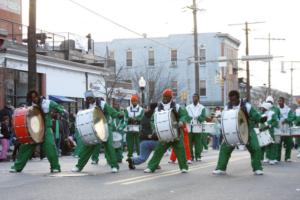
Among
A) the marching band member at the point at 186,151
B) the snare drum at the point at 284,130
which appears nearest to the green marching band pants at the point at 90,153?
the marching band member at the point at 186,151

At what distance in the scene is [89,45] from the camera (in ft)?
148

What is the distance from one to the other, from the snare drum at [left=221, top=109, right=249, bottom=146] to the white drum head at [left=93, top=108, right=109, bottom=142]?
291cm

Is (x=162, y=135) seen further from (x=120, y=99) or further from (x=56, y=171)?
(x=120, y=99)

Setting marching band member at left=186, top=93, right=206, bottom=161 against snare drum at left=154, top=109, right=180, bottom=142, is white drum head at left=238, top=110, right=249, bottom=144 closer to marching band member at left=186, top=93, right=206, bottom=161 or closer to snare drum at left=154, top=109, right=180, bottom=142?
snare drum at left=154, top=109, right=180, bottom=142

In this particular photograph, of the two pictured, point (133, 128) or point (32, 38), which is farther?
point (32, 38)

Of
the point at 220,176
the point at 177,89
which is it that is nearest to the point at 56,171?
the point at 220,176

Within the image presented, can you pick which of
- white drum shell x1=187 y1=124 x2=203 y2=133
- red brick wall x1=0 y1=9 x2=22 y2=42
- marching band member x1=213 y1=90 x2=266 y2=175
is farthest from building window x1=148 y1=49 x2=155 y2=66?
marching band member x1=213 y1=90 x2=266 y2=175

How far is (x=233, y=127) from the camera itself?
14.7 metres

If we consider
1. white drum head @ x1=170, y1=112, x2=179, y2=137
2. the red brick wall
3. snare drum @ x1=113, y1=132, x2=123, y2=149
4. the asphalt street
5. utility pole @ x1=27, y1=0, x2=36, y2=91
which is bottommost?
the asphalt street

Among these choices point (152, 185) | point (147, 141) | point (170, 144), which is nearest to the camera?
point (152, 185)

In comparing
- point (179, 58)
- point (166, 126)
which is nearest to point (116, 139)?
point (166, 126)

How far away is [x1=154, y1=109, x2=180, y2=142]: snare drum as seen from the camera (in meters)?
15.4

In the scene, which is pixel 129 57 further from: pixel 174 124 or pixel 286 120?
pixel 174 124

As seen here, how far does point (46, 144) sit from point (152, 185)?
3963 millimetres
